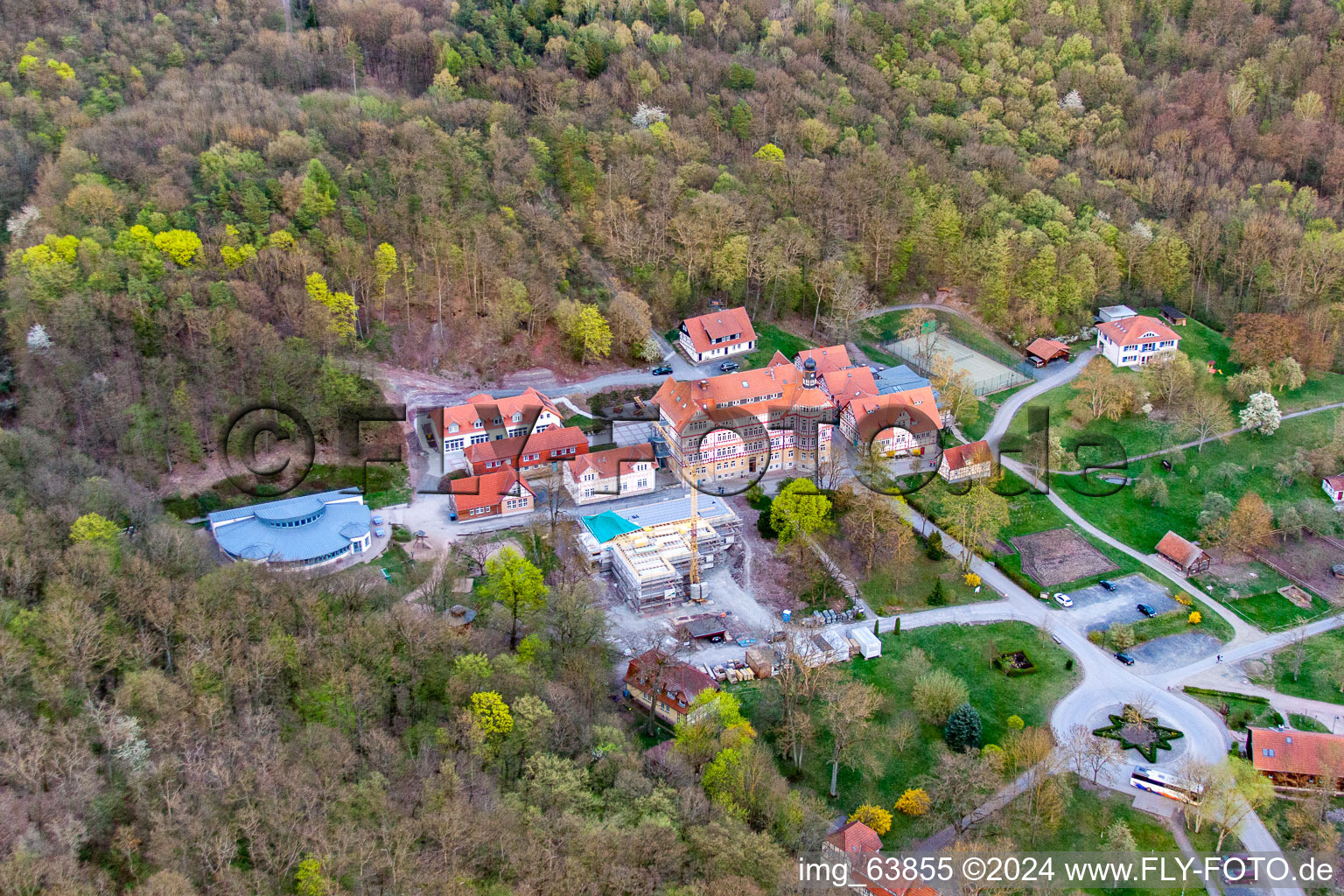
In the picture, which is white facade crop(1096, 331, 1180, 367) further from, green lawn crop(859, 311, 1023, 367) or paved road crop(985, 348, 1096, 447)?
green lawn crop(859, 311, 1023, 367)

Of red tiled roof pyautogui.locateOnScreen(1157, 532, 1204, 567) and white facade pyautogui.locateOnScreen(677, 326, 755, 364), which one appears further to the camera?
white facade pyautogui.locateOnScreen(677, 326, 755, 364)

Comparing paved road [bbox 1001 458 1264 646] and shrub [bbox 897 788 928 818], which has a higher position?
shrub [bbox 897 788 928 818]

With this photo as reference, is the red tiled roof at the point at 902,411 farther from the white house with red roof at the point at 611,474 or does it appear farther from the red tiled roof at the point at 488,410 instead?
the red tiled roof at the point at 488,410

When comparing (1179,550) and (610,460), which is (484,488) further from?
(1179,550)

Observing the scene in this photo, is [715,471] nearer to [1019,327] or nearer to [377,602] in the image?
[377,602]

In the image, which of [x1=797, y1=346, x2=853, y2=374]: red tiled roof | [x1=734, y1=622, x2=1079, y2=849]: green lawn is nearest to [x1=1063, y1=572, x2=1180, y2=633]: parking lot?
[x1=734, y1=622, x2=1079, y2=849]: green lawn

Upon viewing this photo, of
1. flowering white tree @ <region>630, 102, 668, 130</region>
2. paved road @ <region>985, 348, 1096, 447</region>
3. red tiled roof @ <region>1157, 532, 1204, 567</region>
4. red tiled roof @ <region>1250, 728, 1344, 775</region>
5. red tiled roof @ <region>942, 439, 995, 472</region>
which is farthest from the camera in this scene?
flowering white tree @ <region>630, 102, 668, 130</region>
